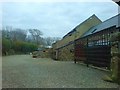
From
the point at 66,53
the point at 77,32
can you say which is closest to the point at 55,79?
the point at 66,53

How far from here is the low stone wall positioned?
95.9ft

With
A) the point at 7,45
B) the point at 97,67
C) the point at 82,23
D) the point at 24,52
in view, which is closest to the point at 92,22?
the point at 82,23

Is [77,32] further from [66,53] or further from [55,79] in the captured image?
[55,79]

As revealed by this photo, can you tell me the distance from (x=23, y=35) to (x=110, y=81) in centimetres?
6359

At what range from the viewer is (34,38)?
2862 inches

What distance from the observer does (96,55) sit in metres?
14.2

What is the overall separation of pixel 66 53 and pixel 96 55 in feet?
51.8

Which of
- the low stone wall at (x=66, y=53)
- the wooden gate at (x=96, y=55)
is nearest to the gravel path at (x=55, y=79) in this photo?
the wooden gate at (x=96, y=55)

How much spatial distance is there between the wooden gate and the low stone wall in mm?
9881

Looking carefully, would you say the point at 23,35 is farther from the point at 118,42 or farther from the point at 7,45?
the point at 118,42

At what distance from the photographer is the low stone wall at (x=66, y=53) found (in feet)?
95.9

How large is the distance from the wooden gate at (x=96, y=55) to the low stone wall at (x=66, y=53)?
32.4 feet

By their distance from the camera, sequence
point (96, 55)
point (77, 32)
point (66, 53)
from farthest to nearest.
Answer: point (77, 32) → point (66, 53) → point (96, 55)

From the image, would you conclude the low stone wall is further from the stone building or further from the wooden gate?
the wooden gate
